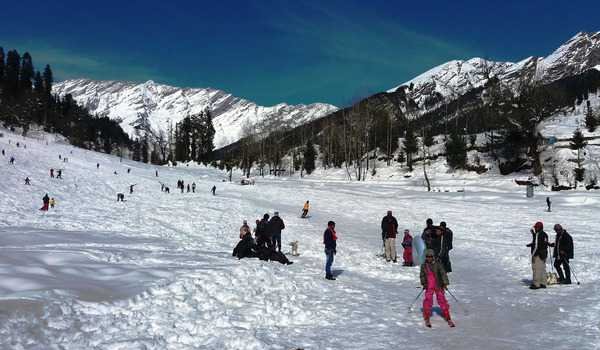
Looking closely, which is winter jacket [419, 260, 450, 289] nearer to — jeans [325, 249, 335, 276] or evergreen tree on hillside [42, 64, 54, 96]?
jeans [325, 249, 335, 276]

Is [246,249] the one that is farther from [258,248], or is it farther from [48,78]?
[48,78]

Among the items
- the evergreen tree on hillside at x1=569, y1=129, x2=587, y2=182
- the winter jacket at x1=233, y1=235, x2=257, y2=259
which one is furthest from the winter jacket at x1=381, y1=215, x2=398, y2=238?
the evergreen tree on hillside at x1=569, y1=129, x2=587, y2=182

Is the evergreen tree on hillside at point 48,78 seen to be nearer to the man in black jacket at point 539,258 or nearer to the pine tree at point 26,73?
the pine tree at point 26,73

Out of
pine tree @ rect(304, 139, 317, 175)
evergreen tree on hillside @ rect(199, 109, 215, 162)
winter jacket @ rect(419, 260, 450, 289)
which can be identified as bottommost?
winter jacket @ rect(419, 260, 450, 289)

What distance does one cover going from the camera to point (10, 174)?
41438 millimetres

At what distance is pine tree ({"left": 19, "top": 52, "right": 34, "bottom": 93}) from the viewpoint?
148250mm

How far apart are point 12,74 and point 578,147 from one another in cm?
15521

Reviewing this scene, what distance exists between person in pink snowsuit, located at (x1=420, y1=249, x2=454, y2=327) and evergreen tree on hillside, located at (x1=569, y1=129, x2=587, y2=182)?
52.5 m

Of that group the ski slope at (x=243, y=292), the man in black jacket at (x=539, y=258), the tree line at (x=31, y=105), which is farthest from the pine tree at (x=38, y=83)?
the man in black jacket at (x=539, y=258)

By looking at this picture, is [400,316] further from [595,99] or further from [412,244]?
[595,99]

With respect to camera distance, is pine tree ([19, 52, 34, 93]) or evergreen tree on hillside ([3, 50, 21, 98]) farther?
pine tree ([19, 52, 34, 93])

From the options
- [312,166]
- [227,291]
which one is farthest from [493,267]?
[312,166]

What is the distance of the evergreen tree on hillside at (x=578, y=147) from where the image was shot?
53969 millimetres

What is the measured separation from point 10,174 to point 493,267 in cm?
4110
